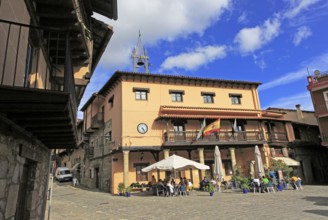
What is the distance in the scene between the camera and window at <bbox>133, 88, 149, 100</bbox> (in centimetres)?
2309

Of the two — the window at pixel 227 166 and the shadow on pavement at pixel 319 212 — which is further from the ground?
the window at pixel 227 166

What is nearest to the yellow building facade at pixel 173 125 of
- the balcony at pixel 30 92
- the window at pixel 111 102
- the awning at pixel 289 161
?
the window at pixel 111 102

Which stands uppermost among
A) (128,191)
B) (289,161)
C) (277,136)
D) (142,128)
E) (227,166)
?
(142,128)

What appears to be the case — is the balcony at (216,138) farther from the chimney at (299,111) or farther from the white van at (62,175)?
the white van at (62,175)

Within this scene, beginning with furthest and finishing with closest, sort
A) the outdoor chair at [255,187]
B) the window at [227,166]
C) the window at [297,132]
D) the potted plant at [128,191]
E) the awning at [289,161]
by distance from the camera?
1. the window at [297,132]
2. the window at [227,166]
3. the awning at [289,161]
4. the potted plant at [128,191]
5. the outdoor chair at [255,187]

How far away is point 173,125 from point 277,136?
11.5m

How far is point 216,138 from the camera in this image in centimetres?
2378


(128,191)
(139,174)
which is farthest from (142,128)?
(128,191)

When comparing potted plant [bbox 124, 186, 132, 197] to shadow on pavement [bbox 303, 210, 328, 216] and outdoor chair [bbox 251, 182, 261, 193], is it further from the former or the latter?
shadow on pavement [bbox 303, 210, 328, 216]

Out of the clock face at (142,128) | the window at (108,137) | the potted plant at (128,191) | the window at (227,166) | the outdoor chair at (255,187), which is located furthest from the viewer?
the window at (227,166)

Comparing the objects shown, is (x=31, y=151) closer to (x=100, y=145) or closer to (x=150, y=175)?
(x=150, y=175)

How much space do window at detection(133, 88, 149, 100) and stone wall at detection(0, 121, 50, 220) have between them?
17.2 m

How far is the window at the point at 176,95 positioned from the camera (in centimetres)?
2453

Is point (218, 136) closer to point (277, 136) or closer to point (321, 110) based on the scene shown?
point (277, 136)
